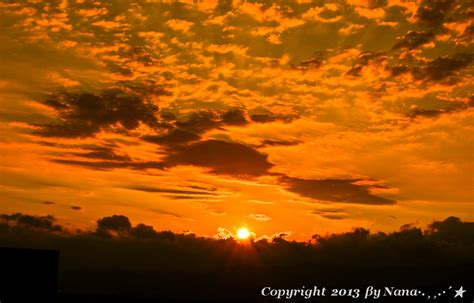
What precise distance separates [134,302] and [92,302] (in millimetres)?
15619

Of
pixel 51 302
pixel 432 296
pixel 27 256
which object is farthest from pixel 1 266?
pixel 432 296

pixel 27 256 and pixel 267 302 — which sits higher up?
pixel 27 256

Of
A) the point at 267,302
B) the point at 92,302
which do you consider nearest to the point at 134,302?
the point at 92,302

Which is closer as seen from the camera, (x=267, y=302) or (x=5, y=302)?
(x=5, y=302)

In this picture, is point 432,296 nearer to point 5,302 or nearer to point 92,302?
point 92,302

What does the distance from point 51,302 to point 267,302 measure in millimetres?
138630

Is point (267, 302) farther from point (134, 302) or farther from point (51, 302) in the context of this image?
point (51, 302)

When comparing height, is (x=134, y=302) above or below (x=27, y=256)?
below

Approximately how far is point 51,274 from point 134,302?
140 meters

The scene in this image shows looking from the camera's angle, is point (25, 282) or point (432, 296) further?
point (432, 296)

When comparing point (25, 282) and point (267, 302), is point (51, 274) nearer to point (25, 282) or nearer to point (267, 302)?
point (25, 282)

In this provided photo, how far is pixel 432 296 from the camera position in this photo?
186000 millimetres

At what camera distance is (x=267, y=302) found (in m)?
188

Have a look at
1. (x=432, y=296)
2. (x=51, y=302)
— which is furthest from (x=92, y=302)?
(x=51, y=302)
